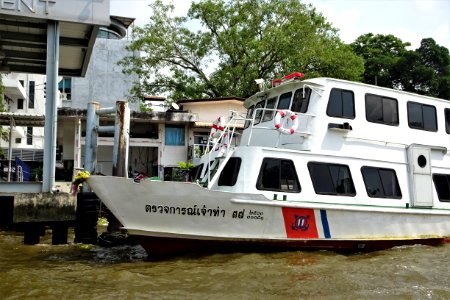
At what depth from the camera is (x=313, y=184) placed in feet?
30.3

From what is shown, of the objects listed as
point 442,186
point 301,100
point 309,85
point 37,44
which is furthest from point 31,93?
point 442,186

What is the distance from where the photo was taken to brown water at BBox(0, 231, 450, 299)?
677 centimetres

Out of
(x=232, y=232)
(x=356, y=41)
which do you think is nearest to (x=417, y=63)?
(x=356, y=41)

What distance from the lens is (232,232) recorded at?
27.9 feet

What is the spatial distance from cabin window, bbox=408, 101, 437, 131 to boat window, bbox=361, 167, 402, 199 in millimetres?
1482

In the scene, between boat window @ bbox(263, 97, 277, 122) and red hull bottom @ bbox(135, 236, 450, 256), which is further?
boat window @ bbox(263, 97, 277, 122)

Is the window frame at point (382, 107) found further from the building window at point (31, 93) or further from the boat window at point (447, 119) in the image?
the building window at point (31, 93)

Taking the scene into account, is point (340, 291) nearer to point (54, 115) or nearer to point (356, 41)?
point (54, 115)

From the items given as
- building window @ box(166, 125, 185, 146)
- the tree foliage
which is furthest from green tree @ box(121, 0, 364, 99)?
the tree foliage

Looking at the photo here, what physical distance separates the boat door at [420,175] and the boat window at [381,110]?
79 centimetres

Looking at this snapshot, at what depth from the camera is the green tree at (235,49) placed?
22.9 metres

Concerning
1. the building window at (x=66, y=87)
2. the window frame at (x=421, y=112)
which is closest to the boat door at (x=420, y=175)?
the window frame at (x=421, y=112)

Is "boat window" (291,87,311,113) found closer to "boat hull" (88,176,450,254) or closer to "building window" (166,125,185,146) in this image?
"boat hull" (88,176,450,254)

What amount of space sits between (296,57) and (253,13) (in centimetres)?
343
